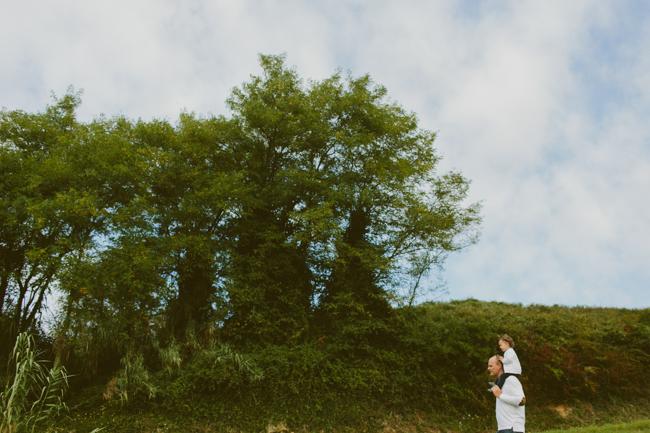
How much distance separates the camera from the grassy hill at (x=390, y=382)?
14.5 m

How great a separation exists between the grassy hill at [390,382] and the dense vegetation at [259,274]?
7 cm

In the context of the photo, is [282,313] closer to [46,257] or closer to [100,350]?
[100,350]

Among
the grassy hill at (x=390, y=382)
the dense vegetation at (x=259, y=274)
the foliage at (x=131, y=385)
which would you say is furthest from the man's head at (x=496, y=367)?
the foliage at (x=131, y=385)

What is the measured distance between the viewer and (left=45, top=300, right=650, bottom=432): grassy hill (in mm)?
14547

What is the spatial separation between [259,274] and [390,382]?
236 inches

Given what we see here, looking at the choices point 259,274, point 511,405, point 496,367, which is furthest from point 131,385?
point 511,405

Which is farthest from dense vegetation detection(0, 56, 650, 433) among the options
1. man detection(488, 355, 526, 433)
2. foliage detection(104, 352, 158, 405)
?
man detection(488, 355, 526, 433)

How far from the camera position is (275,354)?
1617 centimetres

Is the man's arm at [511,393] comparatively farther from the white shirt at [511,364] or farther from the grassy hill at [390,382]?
the grassy hill at [390,382]

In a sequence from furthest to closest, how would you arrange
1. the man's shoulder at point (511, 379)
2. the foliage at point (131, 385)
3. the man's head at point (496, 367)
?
the foliage at point (131, 385)
the man's head at point (496, 367)
the man's shoulder at point (511, 379)

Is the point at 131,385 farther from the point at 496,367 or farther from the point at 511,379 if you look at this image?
the point at 511,379

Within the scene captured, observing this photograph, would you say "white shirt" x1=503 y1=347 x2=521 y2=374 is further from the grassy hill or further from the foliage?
the foliage

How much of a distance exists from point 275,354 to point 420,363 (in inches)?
213

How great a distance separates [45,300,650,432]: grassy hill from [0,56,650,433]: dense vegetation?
0.23 ft
